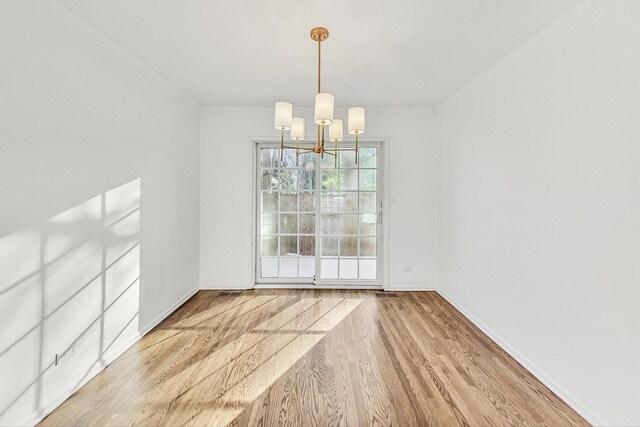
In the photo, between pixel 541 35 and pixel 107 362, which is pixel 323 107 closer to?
pixel 541 35

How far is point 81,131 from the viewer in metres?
2.15

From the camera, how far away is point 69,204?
204 centimetres

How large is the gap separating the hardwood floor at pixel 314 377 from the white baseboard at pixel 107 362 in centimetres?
4

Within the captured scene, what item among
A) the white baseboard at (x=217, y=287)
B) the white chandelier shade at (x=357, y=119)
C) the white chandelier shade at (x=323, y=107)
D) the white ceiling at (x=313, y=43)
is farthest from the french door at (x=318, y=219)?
→ the white chandelier shade at (x=323, y=107)

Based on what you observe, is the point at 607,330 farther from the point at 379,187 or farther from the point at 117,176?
the point at 117,176

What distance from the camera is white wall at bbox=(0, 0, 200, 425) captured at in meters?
1.68

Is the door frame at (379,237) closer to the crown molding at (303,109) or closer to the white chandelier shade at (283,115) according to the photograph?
the crown molding at (303,109)

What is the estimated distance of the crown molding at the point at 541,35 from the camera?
1.91 meters

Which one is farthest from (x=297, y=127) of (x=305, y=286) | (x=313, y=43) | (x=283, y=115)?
(x=305, y=286)

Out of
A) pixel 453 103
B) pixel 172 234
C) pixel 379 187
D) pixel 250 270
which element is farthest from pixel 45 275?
pixel 453 103

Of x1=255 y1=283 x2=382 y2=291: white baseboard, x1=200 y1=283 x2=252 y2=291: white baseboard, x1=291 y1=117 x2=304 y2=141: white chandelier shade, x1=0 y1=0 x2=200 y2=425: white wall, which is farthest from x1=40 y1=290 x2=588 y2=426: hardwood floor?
x1=291 y1=117 x2=304 y2=141: white chandelier shade

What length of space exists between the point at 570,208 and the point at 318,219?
9.77ft

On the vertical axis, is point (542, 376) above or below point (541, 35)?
below

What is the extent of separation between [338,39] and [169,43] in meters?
1.39
